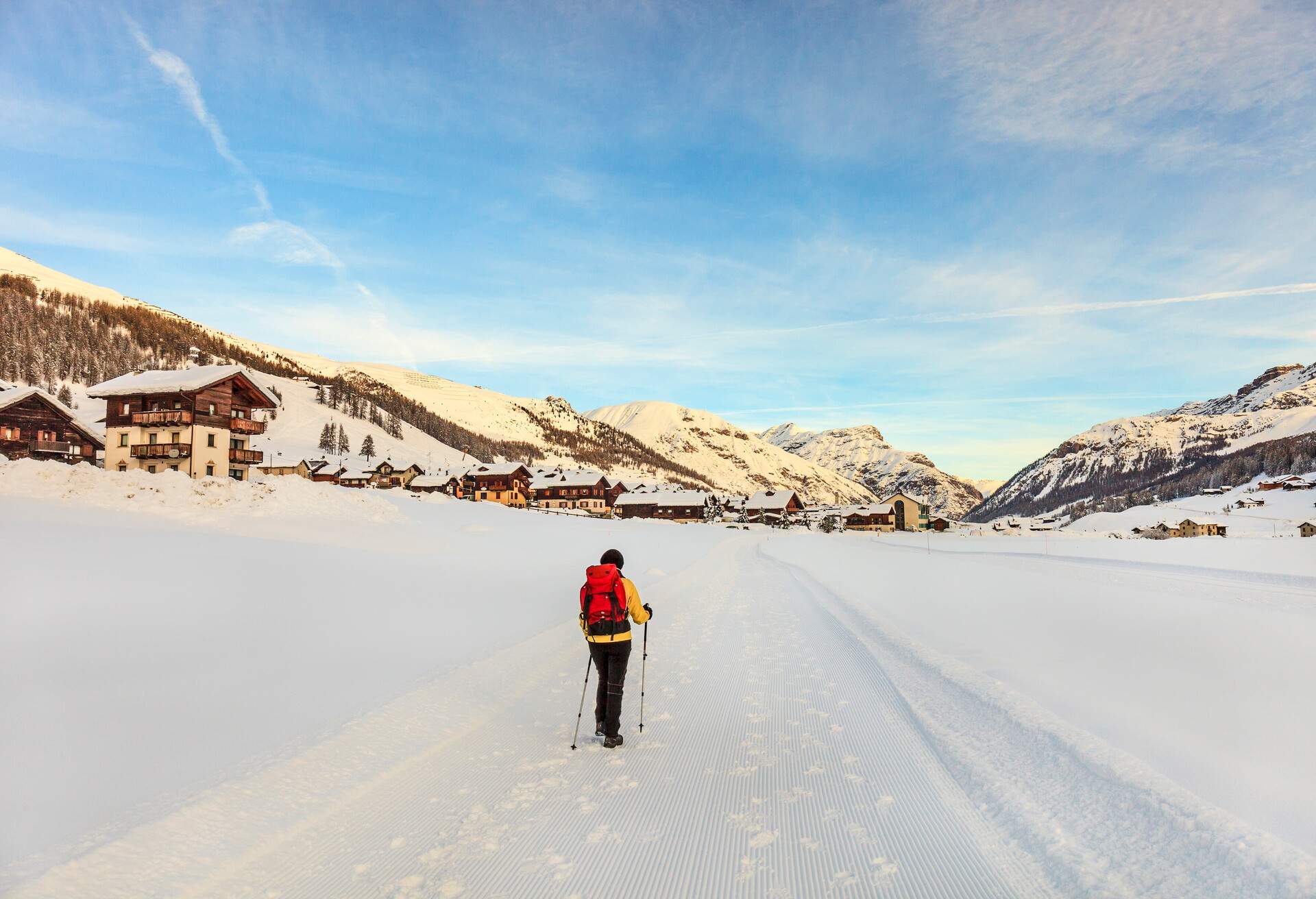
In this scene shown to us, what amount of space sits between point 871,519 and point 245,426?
107m

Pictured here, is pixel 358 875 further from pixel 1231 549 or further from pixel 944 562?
pixel 1231 549

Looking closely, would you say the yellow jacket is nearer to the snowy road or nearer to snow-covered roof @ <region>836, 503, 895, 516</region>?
the snowy road

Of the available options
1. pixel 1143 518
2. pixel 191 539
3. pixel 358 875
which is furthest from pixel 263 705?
pixel 1143 518

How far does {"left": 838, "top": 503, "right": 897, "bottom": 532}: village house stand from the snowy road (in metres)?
117

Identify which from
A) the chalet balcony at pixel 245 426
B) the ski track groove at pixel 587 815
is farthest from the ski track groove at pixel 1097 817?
the chalet balcony at pixel 245 426

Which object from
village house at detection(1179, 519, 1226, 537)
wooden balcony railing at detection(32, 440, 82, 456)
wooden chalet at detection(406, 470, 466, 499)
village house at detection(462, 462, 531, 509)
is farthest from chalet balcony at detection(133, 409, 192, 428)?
village house at detection(1179, 519, 1226, 537)

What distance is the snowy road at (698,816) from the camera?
4.27 meters

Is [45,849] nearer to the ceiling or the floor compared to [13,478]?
nearer to the floor

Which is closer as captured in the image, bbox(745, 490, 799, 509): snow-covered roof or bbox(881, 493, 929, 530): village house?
bbox(881, 493, 929, 530): village house

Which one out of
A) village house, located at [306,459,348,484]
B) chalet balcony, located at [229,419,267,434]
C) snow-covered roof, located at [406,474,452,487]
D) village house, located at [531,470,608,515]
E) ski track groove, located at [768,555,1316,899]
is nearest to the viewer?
ski track groove, located at [768,555,1316,899]

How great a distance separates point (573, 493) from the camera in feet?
416

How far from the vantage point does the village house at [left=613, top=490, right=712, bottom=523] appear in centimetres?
12804

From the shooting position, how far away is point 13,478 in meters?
17.8

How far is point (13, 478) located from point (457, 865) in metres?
22.0
